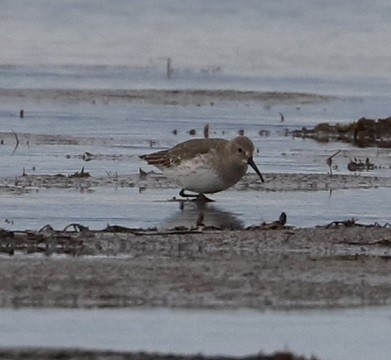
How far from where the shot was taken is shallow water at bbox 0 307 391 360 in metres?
8.97

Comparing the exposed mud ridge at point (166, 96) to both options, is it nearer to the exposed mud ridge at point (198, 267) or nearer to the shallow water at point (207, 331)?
the exposed mud ridge at point (198, 267)

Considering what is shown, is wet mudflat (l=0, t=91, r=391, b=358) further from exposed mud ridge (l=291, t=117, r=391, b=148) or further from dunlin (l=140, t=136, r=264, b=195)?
exposed mud ridge (l=291, t=117, r=391, b=148)

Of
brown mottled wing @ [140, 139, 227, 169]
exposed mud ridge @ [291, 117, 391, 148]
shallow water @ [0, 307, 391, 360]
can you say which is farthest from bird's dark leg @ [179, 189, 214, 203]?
shallow water @ [0, 307, 391, 360]

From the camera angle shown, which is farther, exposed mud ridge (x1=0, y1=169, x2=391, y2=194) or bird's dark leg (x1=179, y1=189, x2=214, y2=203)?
exposed mud ridge (x1=0, y1=169, x2=391, y2=194)

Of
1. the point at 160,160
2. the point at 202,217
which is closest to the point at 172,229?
the point at 202,217

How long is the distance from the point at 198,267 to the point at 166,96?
13.0 meters

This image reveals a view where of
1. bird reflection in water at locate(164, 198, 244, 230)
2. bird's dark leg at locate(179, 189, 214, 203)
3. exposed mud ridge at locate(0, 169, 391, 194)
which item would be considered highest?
exposed mud ridge at locate(0, 169, 391, 194)

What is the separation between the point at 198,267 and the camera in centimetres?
1120

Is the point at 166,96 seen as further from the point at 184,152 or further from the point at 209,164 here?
the point at 209,164

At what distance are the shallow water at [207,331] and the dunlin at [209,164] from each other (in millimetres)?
4964

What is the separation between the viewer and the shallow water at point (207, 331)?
29.4ft

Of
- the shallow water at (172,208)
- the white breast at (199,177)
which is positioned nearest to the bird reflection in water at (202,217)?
the shallow water at (172,208)

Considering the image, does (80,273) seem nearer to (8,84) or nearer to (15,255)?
(15,255)

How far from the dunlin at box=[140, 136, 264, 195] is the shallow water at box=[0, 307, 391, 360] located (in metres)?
4.96
